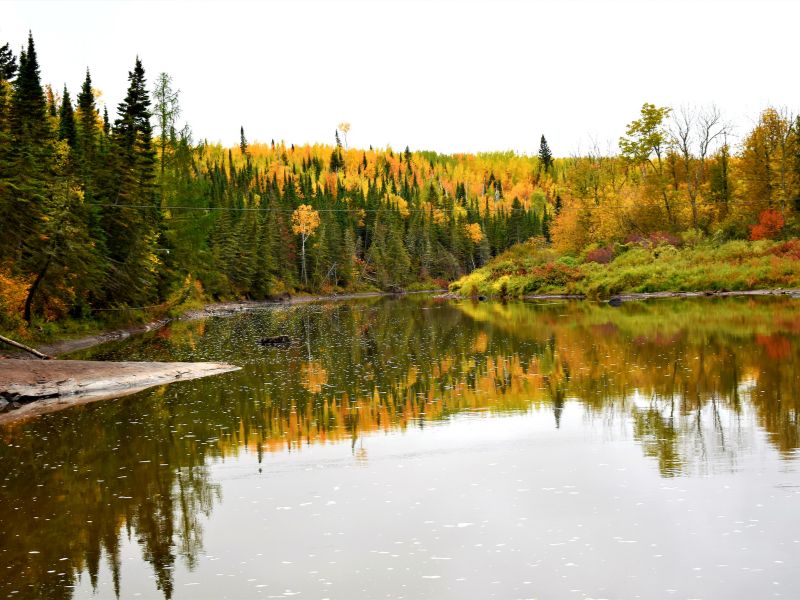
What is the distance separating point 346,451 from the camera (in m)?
16.2

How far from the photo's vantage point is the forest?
3859 cm

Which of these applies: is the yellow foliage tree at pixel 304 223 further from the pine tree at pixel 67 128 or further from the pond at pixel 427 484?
the pond at pixel 427 484

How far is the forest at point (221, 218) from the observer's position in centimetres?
3859

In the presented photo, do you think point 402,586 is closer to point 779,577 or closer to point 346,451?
point 779,577

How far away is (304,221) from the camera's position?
374 feet

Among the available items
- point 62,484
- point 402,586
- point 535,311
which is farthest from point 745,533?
point 535,311

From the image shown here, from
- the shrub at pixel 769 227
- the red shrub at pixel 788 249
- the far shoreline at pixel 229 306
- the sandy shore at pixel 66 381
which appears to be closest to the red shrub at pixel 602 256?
the far shoreline at pixel 229 306

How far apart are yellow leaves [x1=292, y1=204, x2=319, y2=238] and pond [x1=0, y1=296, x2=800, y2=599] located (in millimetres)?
86329

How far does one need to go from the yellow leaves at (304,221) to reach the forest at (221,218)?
0.27 meters

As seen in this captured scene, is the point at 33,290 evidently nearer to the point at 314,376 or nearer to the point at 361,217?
the point at 314,376

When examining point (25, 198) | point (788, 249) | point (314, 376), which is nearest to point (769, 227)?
point (788, 249)

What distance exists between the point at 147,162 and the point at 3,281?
2274 centimetres

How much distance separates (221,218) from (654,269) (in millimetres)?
47859

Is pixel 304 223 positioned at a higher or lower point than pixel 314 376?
higher
